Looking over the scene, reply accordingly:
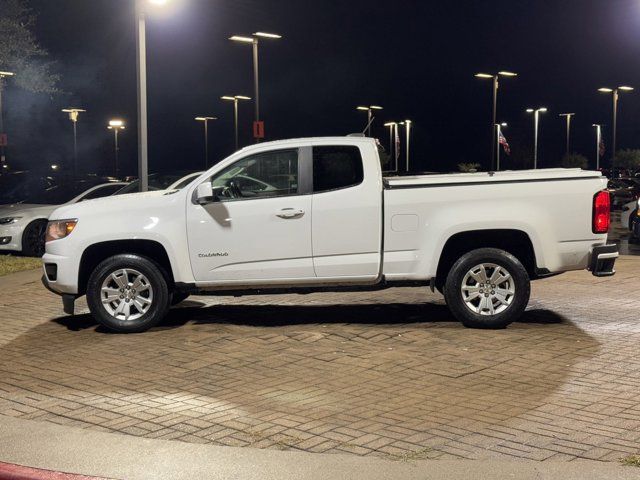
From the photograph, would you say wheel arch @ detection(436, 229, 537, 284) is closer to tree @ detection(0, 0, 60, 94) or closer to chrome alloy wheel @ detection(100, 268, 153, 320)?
chrome alloy wheel @ detection(100, 268, 153, 320)

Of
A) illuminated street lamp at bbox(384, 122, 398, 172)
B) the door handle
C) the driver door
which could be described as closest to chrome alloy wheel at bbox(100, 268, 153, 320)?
the driver door

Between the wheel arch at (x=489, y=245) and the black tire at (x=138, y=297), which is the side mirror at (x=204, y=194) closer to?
the black tire at (x=138, y=297)

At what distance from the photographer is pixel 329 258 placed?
997cm

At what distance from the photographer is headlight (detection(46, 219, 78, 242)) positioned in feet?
33.4

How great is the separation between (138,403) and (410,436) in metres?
2.10

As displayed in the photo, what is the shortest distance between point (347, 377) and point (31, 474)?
3.11 m

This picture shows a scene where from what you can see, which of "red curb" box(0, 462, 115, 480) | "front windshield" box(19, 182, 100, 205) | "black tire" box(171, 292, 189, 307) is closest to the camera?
"red curb" box(0, 462, 115, 480)

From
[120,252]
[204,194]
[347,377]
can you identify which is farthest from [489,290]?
[120,252]

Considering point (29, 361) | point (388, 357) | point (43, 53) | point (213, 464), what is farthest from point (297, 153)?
point (43, 53)

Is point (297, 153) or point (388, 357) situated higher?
point (297, 153)

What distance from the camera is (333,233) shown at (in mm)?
9930

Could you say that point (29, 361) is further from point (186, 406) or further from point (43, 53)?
point (43, 53)

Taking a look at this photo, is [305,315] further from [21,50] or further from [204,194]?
[21,50]

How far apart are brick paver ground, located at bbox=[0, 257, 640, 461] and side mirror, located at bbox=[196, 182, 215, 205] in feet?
4.34
